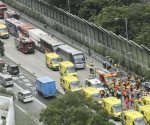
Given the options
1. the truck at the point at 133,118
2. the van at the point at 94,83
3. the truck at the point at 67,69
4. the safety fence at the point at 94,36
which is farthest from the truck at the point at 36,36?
the truck at the point at 133,118

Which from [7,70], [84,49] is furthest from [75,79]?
[84,49]

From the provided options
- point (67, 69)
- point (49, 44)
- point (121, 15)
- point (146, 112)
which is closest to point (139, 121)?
point (146, 112)

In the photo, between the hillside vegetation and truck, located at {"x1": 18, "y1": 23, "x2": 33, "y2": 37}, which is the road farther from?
the hillside vegetation

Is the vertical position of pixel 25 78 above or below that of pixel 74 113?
below

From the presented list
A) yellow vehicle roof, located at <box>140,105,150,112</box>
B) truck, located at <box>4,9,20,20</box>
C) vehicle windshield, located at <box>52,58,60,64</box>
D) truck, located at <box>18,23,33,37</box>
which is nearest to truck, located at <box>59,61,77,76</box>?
vehicle windshield, located at <box>52,58,60,64</box>

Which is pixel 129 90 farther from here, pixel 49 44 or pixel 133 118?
pixel 49 44

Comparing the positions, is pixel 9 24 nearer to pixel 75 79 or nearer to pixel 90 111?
pixel 75 79
